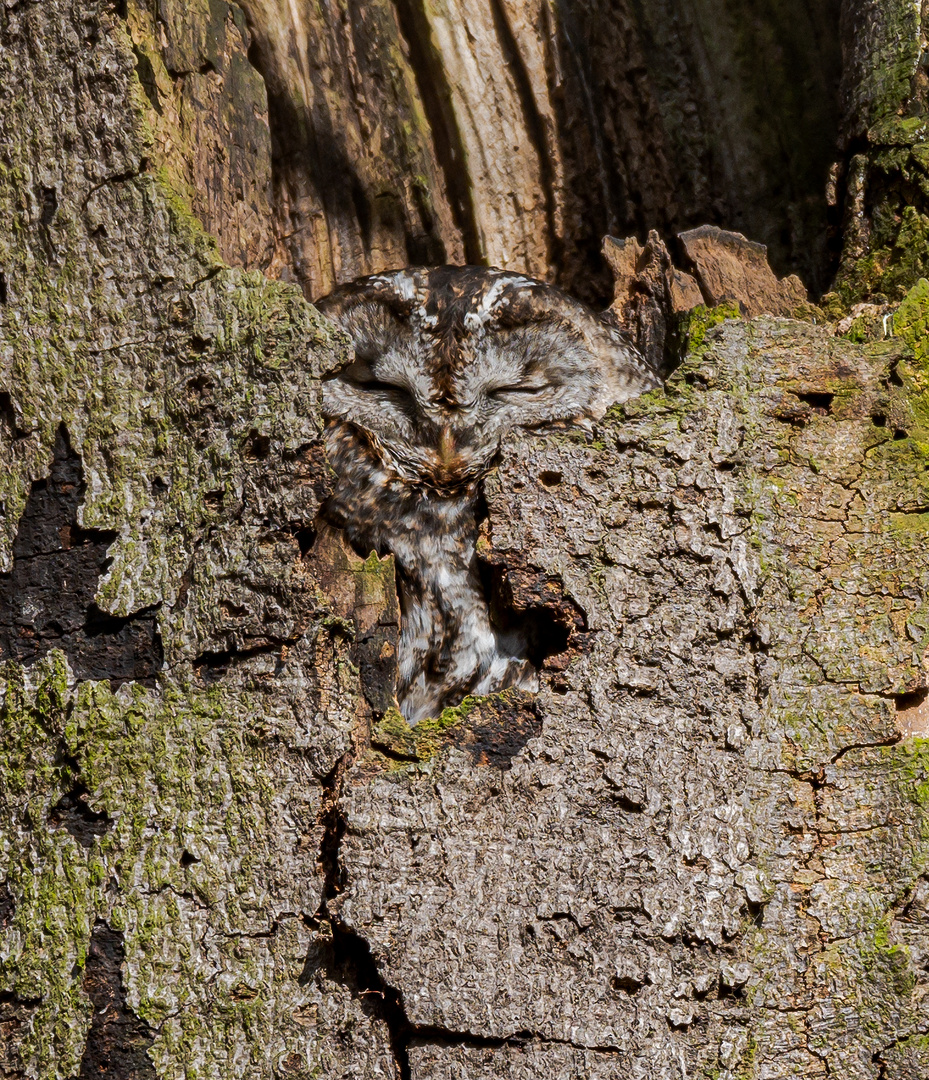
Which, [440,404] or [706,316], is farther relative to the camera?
[440,404]

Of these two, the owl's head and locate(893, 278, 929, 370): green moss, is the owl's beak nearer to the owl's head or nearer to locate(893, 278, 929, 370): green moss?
the owl's head

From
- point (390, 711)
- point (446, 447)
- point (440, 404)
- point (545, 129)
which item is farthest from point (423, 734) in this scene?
point (545, 129)

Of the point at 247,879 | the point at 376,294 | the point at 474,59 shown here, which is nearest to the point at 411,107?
the point at 474,59

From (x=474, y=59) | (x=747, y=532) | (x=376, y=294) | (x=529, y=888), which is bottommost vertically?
(x=529, y=888)

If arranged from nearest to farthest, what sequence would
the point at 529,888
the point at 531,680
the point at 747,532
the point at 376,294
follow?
the point at 529,888 < the point at 747,532 < the point at 531,680 < the point at 376,294

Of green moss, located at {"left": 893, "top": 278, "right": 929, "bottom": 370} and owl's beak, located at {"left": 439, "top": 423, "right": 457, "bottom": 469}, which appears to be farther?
owl's beak, located at {"left": 439, "top": 423, "right": 457, "bottom": 469}

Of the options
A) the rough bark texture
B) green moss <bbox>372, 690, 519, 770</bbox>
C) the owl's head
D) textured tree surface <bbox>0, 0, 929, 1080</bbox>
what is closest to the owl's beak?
the owl's head

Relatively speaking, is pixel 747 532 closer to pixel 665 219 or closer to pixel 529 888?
pixel 529 888

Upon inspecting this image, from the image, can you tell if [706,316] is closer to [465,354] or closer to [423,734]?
[465,354]
